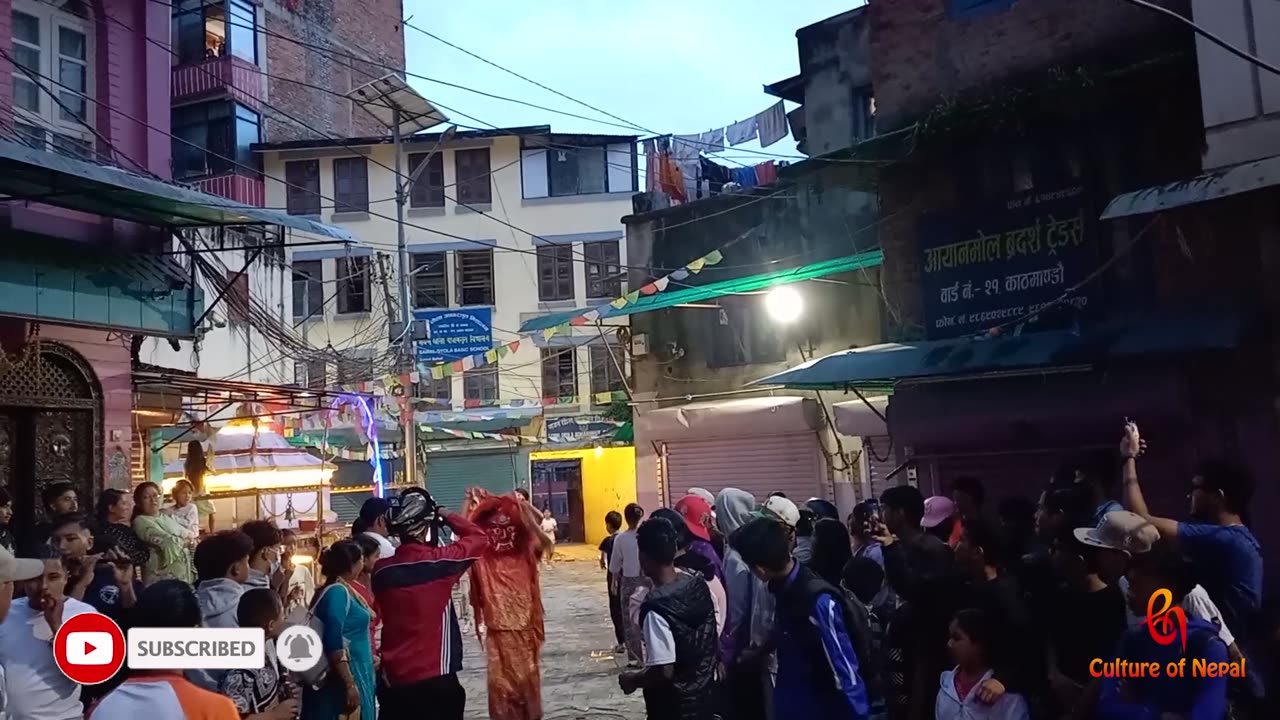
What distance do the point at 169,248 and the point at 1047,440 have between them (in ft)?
31.0

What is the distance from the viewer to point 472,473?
1179 inches

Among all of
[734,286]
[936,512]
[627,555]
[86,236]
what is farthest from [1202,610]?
[734,286]

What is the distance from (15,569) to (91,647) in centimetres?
42

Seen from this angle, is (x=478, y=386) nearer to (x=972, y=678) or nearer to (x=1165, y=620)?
(x=972, y=678)

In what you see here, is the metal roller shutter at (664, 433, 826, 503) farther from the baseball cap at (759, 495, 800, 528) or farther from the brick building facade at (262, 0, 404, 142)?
the brick building facade at (262, 0, 404, 142)

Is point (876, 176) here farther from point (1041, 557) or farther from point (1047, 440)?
point (1041, 557)

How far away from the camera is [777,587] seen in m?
4.78

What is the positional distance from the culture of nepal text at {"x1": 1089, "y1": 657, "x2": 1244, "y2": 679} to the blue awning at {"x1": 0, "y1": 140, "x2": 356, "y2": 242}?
766 cm

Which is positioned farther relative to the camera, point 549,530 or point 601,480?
point 601,480

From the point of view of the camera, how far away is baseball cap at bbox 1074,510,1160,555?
169 inches

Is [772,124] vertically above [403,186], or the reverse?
[772,124]

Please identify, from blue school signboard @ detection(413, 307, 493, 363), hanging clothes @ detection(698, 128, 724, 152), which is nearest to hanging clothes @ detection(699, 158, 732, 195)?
hanging clothes @ detection(698, 128, 724, 152)

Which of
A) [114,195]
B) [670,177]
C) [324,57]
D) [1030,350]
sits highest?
[324,57]

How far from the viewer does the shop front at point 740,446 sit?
1711 cm
